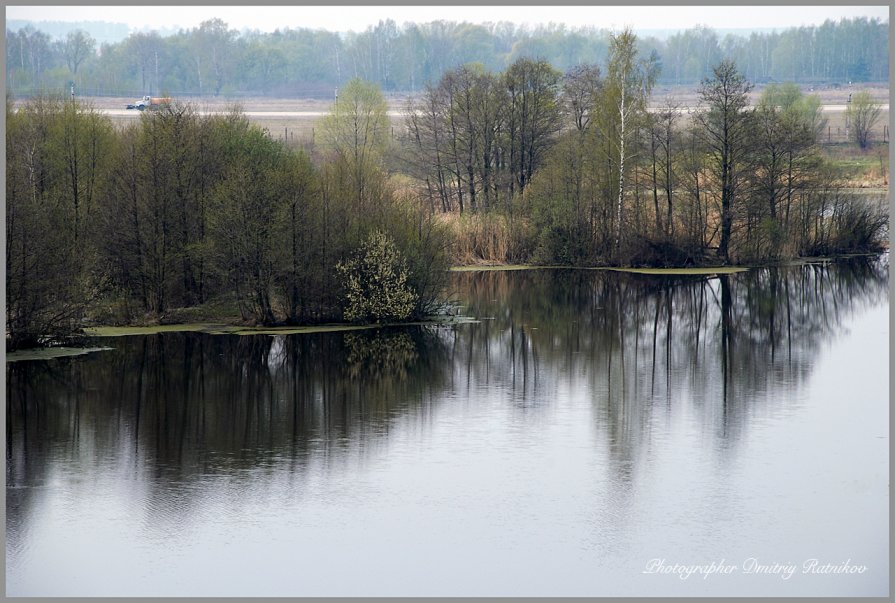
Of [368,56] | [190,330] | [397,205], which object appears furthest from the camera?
[368,56]

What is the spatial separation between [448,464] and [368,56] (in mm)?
111902

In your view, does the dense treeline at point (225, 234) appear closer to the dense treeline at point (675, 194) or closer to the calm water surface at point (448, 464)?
the calm water surface at point (448, 464)

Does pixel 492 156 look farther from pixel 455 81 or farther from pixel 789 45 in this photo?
pixel 789 45

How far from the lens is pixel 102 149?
120 feet

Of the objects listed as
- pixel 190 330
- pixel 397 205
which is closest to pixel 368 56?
pixel 397 205

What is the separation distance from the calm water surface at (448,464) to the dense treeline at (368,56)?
76610mm

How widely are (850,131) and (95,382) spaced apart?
7502 cm

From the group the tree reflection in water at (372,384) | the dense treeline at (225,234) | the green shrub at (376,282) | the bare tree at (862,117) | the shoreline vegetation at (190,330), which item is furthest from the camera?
the bare tree at (862,117)

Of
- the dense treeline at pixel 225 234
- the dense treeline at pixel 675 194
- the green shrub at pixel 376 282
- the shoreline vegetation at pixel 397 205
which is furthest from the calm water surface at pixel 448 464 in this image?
the dense treeline at pixel 675 194

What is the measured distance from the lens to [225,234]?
29.8m

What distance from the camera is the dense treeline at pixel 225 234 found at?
2953cm

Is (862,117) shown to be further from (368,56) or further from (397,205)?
(397,205)

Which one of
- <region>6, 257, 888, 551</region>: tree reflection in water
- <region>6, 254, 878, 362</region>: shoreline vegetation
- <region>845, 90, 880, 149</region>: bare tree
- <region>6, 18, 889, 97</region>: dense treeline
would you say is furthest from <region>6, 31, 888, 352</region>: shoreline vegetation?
<region>6, 18, 889, 97</region>: dense treeline

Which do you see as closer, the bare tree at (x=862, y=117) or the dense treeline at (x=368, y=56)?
the bare tree at (x=862, y=117)
